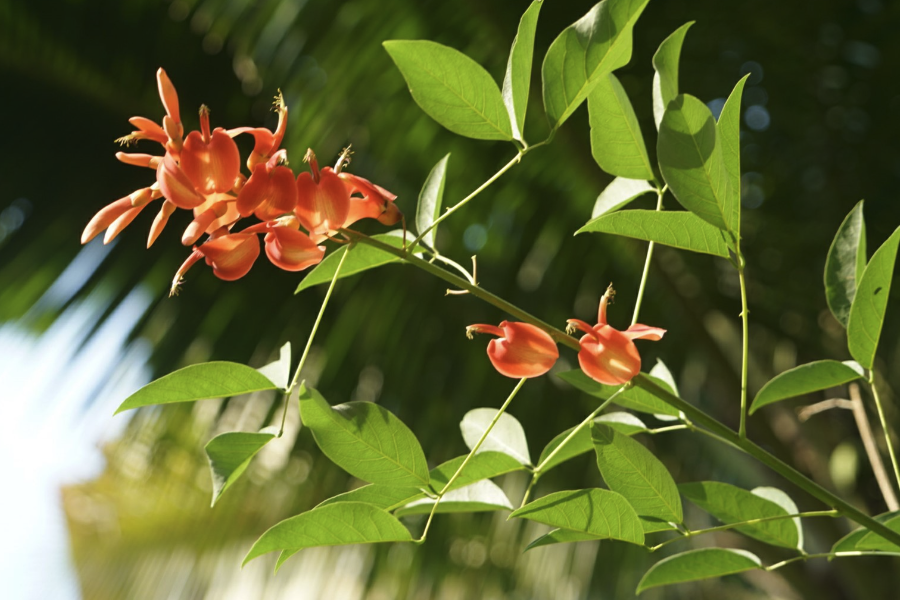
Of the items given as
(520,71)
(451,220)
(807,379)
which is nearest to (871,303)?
(807,379)

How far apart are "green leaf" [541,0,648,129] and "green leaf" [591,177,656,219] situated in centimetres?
9

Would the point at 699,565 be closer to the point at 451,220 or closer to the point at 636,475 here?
the point at 636,475

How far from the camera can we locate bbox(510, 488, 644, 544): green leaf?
0.22m

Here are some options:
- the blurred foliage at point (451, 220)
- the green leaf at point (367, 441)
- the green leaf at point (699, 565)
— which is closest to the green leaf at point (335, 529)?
the green leaf at point (367, 441)

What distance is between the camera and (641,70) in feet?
3.35

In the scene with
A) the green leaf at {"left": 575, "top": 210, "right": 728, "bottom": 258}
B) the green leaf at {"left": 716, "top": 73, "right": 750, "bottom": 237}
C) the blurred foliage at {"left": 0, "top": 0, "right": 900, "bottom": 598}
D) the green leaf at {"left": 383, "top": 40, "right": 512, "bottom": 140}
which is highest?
the green leaf at {"left": 383, "top": 40, "right": 512, "bottom": 140}

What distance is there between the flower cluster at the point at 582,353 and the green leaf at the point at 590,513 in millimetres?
40

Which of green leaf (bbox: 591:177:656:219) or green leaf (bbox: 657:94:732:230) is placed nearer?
green leaf (bbox: 657:94:732:230)

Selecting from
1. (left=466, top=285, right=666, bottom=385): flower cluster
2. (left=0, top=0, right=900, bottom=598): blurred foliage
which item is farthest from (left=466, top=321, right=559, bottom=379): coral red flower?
(left=0, top=0, right=900, bottom=598): blurred foliage

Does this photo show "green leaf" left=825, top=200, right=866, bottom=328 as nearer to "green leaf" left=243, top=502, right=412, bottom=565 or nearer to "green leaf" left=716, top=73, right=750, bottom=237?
"green leaf" left=716, top=73, right=750, bottom=237

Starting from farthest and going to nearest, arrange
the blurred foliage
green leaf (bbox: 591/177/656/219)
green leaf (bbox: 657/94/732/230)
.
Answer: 1. the blurred foliage
2. green leaf (bbox: 591/177/656/219)
3. green leaf (bbox: 657/94/732/230)

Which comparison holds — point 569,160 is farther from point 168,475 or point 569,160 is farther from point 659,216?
point 168,475

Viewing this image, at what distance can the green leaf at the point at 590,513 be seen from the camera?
0.22 meters

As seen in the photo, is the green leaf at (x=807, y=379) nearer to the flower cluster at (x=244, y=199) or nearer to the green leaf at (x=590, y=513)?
the green leaf at (x=590, y=513)
